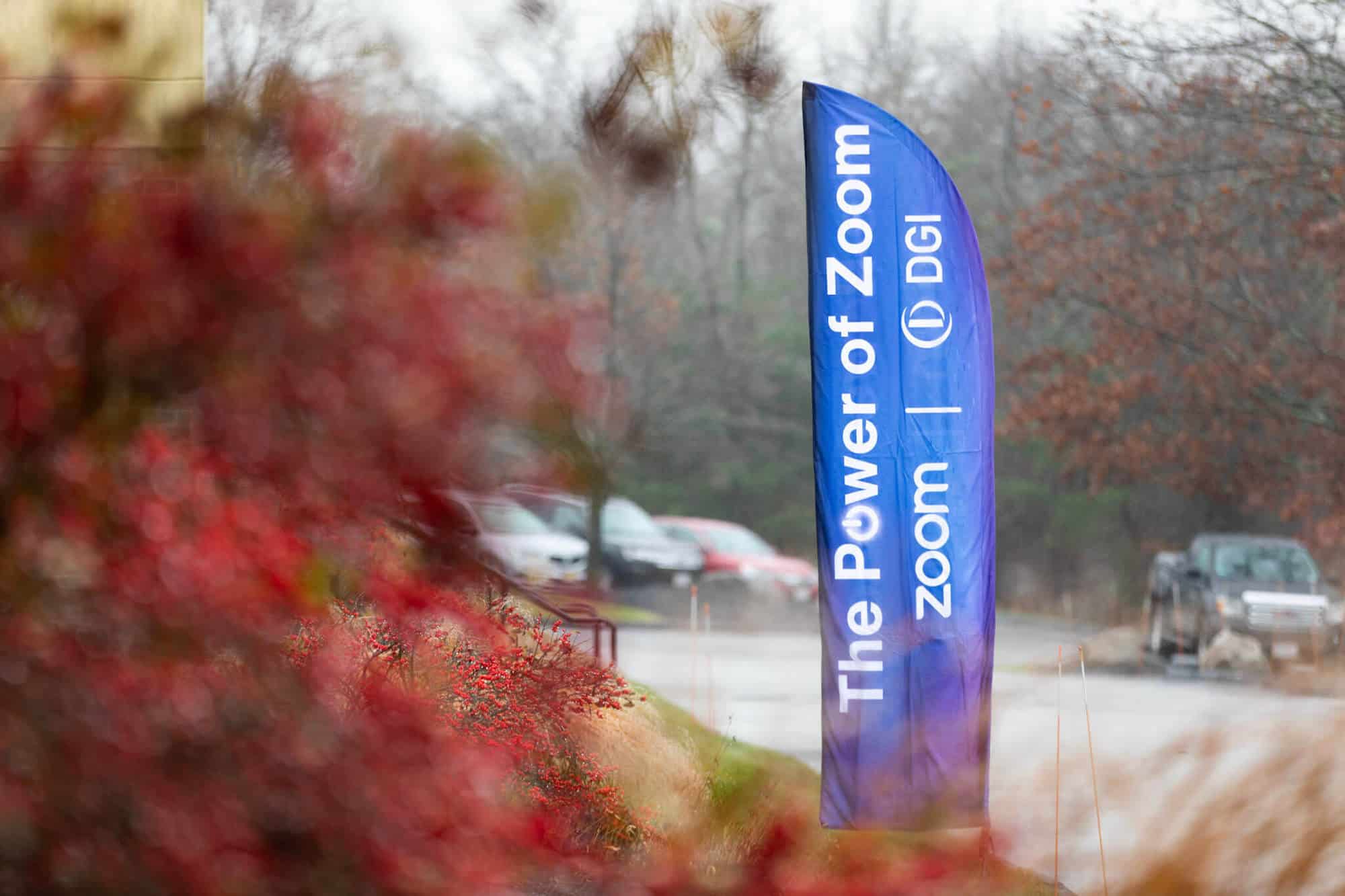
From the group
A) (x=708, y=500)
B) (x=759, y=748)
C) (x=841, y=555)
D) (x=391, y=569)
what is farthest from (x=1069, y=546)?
(x=391, y=569)

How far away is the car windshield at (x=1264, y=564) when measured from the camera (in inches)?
768

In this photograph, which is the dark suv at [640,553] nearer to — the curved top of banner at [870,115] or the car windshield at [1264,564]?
the car windshield at [1264,564]

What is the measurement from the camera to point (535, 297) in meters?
2.01

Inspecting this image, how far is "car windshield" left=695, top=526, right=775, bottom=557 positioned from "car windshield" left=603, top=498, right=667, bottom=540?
30.5 inches

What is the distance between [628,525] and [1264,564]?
10590mm

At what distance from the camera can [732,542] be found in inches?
1091

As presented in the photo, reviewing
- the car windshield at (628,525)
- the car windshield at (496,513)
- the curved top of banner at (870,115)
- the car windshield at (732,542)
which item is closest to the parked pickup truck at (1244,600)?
the car windshield at (732,542)

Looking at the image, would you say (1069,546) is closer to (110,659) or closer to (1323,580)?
(1323,580)

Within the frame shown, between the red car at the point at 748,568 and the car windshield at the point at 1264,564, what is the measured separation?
313 inches

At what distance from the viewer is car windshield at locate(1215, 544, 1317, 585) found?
1950 cm

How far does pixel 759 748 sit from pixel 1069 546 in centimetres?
2414

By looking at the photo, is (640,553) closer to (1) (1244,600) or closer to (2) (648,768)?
(1) (1244,600)

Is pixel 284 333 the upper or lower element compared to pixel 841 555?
upper

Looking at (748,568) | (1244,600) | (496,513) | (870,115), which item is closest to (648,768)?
(870,115)
